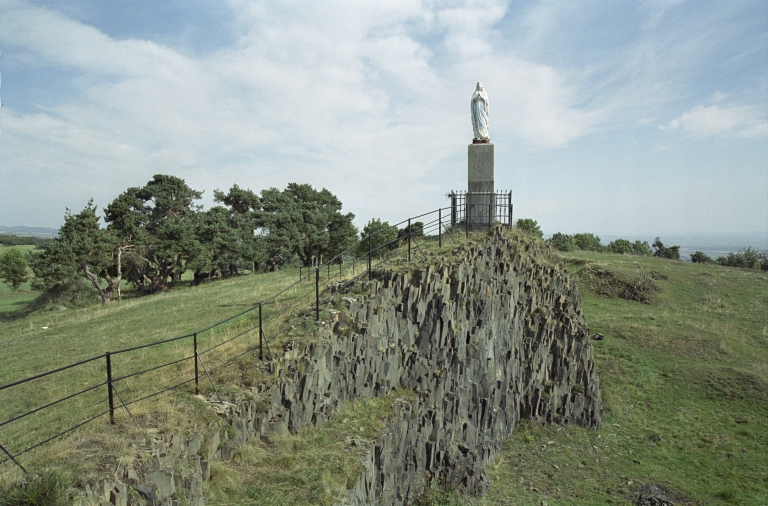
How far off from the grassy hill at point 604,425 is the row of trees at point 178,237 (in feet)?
33.4

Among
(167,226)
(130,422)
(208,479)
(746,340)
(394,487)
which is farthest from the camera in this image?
(167,226)

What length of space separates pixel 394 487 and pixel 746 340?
26.2 m

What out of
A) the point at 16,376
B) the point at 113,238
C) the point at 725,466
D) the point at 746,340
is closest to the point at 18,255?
the point at 113,238

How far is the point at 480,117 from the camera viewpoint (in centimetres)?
2170

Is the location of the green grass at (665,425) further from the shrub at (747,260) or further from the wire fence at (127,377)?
the shrub at (747,260)

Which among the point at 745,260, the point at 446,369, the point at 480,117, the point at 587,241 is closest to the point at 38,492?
the point at 446,369

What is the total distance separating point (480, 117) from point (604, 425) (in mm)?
15919

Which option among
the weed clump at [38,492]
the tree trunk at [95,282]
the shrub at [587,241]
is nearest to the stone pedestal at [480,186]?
the weed clump at [38,492]

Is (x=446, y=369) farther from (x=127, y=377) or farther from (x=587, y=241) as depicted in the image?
(x=587, y=241)

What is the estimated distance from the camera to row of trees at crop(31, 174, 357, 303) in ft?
100

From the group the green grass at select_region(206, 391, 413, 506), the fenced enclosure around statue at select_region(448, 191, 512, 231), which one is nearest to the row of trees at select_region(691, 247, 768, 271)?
the fenced enclosure around statue at select_region(448, 191, 512, 231)

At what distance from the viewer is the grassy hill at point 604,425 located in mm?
7961

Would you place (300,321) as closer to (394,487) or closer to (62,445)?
(394,487)

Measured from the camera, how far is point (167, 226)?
1380 inches
